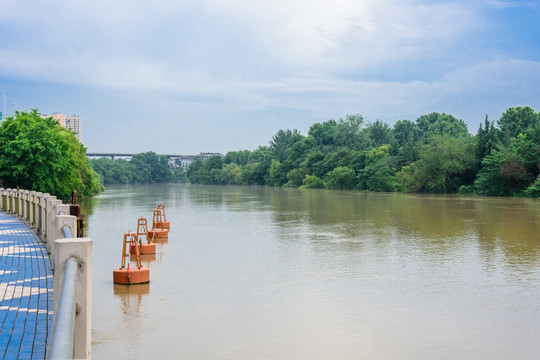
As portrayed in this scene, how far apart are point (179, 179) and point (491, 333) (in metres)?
176

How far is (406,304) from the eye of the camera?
1035 cm

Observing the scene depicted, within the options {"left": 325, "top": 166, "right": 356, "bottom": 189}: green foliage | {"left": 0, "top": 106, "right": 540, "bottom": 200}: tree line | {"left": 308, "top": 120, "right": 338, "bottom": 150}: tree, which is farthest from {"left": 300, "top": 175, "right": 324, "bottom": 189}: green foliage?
{"left": 308, "top": 120, "right": 338, "bottom": 150}: tree

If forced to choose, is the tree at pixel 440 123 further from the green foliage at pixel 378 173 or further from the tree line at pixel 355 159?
the green foliage at pixel 378 173

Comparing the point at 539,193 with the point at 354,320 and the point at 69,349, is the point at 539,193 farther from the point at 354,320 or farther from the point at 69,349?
the point at 69,349

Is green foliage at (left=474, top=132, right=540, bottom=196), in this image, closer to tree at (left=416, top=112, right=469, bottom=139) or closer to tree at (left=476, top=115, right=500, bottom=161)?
tree at (left=476, top=115, right=500, bottom=161)

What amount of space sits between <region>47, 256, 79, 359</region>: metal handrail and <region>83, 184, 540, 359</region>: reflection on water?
5.41 metres

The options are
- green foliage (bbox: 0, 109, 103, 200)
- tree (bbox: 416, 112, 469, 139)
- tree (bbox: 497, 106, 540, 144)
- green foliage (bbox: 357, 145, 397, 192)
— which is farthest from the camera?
tree (bbox: 416, 112, 469, 139)

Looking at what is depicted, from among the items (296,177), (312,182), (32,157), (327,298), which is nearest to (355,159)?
(312,182)

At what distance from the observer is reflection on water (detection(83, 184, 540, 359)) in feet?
26.8

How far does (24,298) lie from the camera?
723 cm

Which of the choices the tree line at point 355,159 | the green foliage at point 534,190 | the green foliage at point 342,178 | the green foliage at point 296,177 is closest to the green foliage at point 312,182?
the tree line at point 355,159

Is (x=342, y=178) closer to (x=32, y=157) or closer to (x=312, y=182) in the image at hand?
(x=312, y=182)

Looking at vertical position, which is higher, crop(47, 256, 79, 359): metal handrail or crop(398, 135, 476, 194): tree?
crop(398, 135, 476, 194): tree

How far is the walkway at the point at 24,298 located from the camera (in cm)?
534
